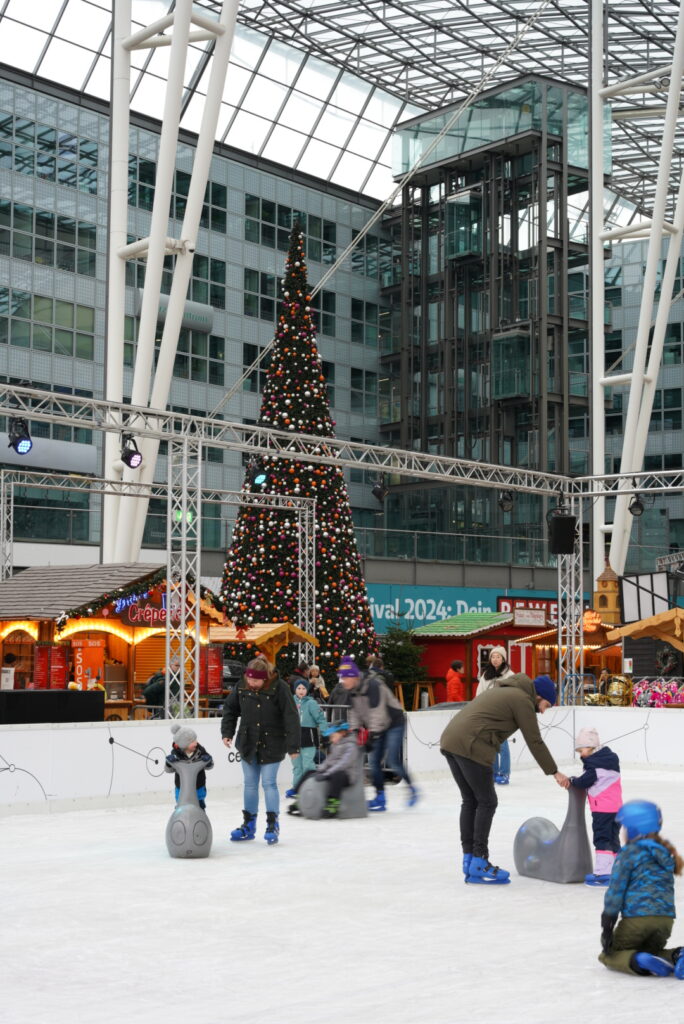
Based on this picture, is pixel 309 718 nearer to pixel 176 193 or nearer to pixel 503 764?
pixel 503 764

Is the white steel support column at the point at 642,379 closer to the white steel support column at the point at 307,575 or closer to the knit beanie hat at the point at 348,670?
the white steel support column at the point at 307,575

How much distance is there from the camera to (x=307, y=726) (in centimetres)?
1478

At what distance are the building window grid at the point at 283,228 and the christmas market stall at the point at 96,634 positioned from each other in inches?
1001

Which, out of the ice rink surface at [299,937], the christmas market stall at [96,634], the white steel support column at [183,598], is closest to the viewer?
the ice rink surface at [299,937]

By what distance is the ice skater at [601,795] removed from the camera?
9.11m

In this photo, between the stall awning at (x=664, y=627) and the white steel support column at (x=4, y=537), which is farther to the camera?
the white steel support column at (x=4, y=537)

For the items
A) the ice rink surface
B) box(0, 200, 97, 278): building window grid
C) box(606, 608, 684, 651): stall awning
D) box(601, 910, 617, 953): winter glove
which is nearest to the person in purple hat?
the ice rink surface

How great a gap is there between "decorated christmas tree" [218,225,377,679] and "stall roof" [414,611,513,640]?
218 inches

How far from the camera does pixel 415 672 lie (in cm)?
3092

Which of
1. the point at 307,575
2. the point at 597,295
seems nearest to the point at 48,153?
the point at 597,295

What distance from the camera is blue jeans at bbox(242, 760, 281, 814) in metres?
10.7

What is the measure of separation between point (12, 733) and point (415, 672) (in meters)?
18.4

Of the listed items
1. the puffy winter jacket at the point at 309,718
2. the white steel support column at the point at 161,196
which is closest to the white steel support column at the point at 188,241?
the white steel support column at the point at 161,196

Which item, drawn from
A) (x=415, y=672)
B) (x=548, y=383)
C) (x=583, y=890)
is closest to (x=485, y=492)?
(x=548, y=383)
